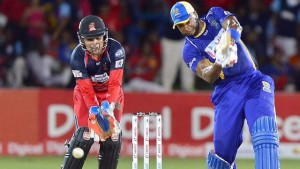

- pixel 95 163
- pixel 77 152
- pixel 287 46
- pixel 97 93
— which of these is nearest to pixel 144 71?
pixel 287 46

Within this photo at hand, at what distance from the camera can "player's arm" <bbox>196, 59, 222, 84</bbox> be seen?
8.16 meters

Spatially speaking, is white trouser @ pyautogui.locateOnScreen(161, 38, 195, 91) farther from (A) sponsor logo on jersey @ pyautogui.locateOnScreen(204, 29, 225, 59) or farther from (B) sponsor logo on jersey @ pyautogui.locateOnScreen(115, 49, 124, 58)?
(A) sponsor logo on jersey @ pyautogui.locateOnScreen(204, 29, 225, 59)

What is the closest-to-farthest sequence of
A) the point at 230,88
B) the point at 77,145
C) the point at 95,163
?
the point at 230,88
the point at 77,145
the point at 95,163

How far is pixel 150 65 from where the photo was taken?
49.6ft

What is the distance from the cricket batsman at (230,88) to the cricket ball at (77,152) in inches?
47.5

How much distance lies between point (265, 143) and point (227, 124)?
1.77 feet

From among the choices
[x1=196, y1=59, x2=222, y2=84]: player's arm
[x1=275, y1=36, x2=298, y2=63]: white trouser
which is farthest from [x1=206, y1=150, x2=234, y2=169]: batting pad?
[x1=275, y1=36, x2=298, y2=63]: white trouser

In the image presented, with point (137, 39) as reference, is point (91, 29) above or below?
below

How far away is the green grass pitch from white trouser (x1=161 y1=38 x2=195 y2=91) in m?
2.16

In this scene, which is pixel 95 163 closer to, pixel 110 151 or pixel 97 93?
pixel 97 93

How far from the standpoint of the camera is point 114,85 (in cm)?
892

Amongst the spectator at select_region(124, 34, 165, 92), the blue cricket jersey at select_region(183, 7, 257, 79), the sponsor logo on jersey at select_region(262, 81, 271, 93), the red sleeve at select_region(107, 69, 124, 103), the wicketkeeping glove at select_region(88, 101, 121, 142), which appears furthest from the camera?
the spectator at select_region(124, 34, 165, 92)

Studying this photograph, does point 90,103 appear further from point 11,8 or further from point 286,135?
point 11,8

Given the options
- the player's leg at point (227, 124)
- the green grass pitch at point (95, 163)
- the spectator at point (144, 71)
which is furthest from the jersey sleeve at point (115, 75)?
the spectator at point (144, 71)
